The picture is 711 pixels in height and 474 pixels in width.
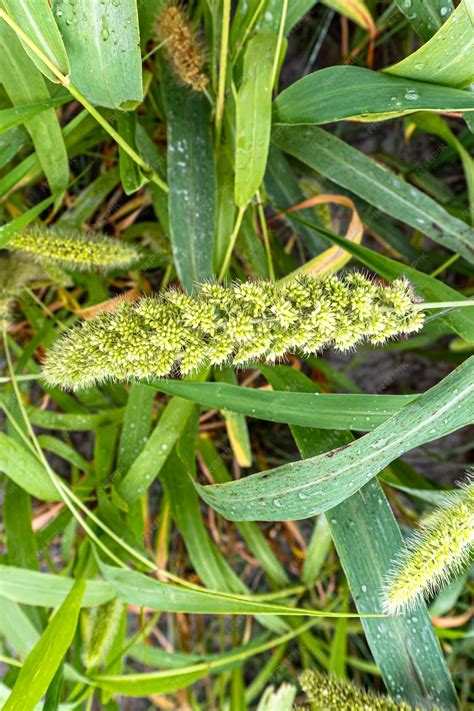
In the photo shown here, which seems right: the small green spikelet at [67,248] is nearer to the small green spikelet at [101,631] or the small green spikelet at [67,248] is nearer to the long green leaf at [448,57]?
the long green leaf at [448,57]

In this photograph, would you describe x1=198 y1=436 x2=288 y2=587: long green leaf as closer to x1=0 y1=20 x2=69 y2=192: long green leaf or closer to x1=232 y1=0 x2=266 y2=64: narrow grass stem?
x1=0 y1=20 x2=69 y2=192: long green leaf

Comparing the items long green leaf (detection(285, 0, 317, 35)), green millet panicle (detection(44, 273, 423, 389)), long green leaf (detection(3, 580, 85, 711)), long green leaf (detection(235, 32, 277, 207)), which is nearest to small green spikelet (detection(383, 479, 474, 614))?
green millet panicle (detection(44, 273, 423, 389))

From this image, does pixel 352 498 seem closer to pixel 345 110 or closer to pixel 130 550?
pixel 130 550

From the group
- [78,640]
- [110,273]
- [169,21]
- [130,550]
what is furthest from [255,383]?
[169,21]

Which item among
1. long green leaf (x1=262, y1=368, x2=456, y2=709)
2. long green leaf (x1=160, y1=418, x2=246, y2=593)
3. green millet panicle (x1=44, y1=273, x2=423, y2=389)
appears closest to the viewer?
green millet panicle (x1=44, y1=273, x2=423, y2=389)

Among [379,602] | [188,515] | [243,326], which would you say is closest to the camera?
[243,326]

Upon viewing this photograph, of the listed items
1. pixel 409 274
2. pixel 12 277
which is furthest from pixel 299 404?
pixel 12 277

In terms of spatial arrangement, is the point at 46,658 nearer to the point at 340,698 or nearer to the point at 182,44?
the point at 340,698
